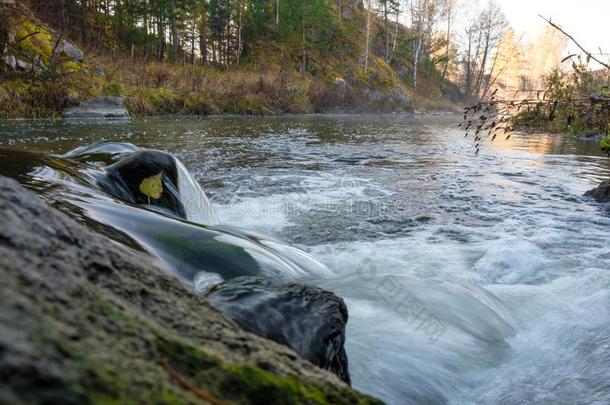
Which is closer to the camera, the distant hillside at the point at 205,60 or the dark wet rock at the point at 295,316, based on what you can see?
the dark wet rock at the point at 295,316

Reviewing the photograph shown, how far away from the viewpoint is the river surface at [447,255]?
2.50 metres

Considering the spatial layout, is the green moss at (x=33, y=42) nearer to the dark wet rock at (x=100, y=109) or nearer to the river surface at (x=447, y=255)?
the dark wet rock at (x=100, y=109)

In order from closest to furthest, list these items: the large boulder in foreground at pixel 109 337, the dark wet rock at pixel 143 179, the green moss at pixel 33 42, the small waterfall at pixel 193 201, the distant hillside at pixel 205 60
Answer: the large boulder in foreground at pixel 109 337
the dark wet rock at pixel 143 179
the small waterfall at pixel 193 201
the distant hillside at pixel 205 60
the green moss at pixel 33 42

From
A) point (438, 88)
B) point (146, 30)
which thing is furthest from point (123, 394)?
point (438, 88)

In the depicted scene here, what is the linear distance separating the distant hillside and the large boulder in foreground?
38.0 ft

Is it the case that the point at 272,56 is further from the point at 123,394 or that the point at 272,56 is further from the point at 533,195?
the point at 123,394

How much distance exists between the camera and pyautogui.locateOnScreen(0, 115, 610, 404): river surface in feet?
8.21

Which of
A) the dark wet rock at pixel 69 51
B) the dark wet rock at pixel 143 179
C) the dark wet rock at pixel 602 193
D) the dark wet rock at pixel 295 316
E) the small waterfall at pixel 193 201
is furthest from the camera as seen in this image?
the dark wet rock at pixel 69 51

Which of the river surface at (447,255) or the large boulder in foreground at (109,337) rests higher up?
the large boulder in foreground at (109,337)

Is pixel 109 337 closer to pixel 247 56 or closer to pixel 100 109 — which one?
pixel 100 109

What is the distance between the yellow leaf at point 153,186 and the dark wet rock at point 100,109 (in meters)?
13.4

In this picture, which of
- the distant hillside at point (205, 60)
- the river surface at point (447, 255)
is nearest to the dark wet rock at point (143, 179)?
the river surface at point (447, 255)

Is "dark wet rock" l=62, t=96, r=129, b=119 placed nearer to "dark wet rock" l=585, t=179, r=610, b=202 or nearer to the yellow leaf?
the yellow leaf

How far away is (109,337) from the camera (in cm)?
80
